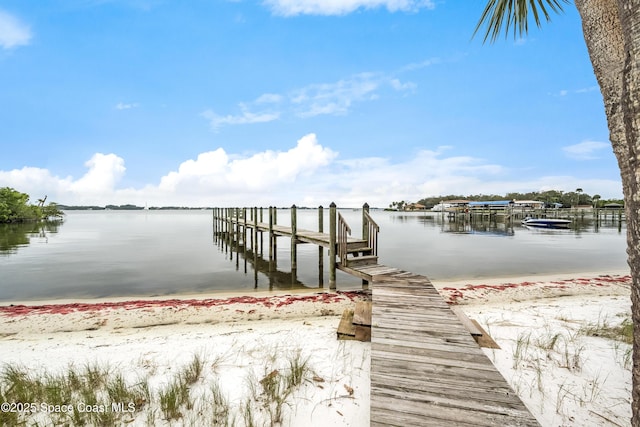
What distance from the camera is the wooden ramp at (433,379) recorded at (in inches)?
93.8

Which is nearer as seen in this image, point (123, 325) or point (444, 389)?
point (444, 389)

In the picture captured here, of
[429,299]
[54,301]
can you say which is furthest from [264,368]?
[54,301]

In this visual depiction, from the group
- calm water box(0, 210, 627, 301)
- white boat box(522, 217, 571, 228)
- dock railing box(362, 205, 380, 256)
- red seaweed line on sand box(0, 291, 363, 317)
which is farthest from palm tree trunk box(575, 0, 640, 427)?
white boat box(522, 217, 571, 228)

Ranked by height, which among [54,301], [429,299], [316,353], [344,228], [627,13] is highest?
[627,13]

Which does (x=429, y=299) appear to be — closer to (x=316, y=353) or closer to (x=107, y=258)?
(x=316, y=353)

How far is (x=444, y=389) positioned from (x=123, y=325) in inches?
298

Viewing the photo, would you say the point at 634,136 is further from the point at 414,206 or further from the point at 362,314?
the point at 414,206

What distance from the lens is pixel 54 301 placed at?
9.95 metres

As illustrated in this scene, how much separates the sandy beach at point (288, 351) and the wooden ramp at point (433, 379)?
58 centimetres

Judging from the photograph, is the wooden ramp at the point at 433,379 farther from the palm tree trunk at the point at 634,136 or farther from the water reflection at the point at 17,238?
the water reflection at the point at 17,238

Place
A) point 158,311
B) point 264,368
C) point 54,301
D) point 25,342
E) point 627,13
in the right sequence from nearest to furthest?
point 627,13 < point 264,368 < point 25,342 < point 158,311 < point 54,301

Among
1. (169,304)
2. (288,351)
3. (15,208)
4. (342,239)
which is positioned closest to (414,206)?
(15,208)

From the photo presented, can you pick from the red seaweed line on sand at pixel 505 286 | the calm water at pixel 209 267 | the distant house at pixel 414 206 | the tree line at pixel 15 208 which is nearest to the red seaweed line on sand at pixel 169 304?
the calm water at pixel 209 267

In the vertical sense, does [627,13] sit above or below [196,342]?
above
